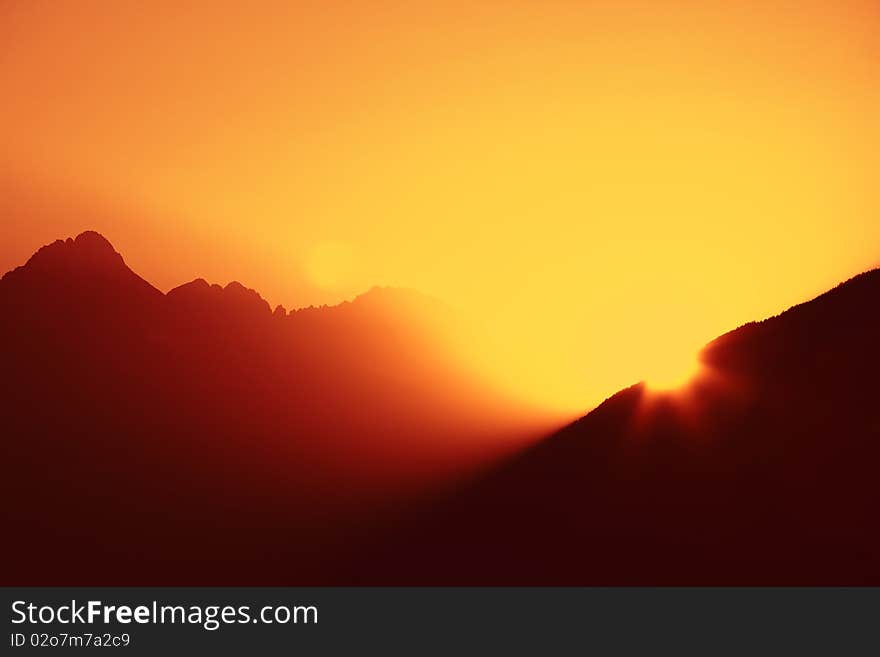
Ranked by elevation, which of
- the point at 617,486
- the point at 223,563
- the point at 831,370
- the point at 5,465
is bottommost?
the point at 617,486

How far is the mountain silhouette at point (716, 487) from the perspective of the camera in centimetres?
6141

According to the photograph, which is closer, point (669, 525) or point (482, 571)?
point (669, 525)

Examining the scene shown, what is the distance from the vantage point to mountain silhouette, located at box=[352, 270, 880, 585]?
201 feet

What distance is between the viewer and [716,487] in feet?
226

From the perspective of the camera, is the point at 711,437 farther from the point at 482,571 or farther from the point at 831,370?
the point at 482,571
